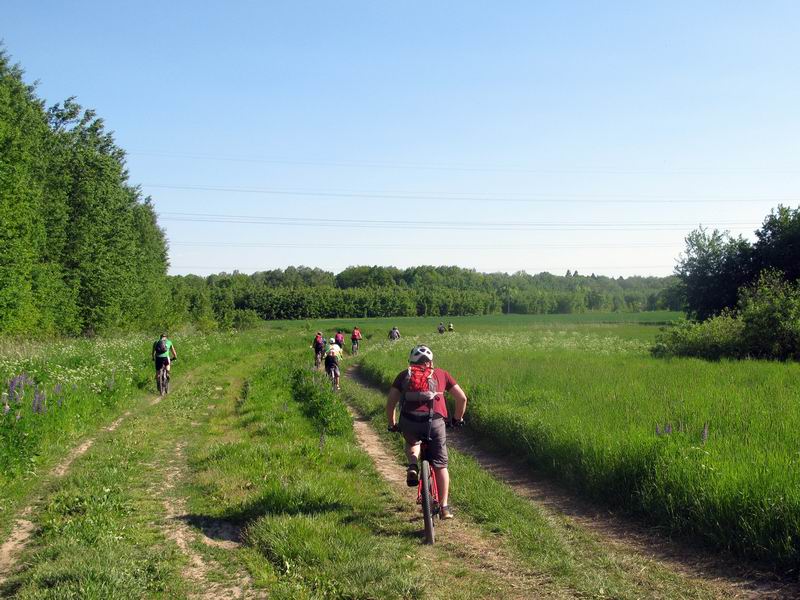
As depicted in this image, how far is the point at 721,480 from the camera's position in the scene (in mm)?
6234

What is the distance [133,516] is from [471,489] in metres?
4.12

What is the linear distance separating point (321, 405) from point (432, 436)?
805 centimetres

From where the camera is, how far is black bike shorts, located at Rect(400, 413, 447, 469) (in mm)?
6496

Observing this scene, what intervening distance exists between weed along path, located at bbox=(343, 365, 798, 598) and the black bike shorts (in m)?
0.75

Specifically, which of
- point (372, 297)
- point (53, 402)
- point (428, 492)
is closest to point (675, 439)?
point (428, 492)

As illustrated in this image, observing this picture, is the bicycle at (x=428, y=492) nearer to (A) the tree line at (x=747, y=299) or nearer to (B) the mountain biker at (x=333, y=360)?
(B) the mountain biker at (x=333, y=360)

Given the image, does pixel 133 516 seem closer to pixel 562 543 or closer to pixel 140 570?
pixel 140 570

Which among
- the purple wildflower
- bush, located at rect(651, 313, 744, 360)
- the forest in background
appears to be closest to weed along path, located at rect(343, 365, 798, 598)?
the purple wildflower

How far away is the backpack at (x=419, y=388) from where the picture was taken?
649 cm

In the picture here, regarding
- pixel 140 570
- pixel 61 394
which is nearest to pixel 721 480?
pixel 140 570

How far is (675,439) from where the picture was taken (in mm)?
7883

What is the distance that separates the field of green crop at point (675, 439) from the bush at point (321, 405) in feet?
8.96

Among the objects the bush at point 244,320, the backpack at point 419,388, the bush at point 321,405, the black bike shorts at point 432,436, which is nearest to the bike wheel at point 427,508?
the black bike shorts at point 432,436

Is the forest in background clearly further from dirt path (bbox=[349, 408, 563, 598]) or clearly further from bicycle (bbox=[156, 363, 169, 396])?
dirt path (bbox=[349, 408, 563, 598])
